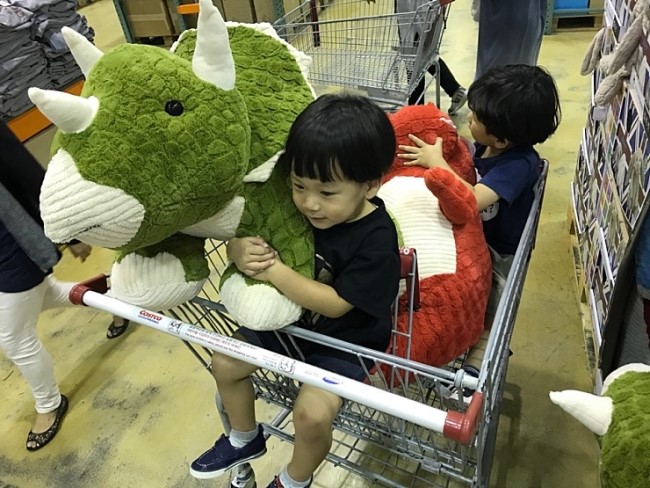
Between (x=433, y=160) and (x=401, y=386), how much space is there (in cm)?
49

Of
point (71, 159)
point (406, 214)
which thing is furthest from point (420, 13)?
point (71, 159)

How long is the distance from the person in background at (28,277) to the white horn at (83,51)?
75 cm

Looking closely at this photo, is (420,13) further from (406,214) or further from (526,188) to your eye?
(406,214)

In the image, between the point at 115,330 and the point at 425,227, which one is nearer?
the point at 425,227

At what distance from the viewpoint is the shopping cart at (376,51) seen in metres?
2.32

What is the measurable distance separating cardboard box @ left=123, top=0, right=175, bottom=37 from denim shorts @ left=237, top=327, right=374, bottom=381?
3775 mm

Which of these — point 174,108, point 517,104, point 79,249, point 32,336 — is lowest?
point 32,336

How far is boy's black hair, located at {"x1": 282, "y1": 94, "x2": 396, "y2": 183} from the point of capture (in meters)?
0.92

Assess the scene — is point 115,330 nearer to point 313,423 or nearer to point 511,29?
point 313,423

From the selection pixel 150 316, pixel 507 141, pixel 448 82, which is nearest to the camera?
pixel 150 316

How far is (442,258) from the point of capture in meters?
1.19

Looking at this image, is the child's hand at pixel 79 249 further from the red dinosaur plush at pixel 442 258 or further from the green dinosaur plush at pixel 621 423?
the green dinosaur plush at pixel 621 423

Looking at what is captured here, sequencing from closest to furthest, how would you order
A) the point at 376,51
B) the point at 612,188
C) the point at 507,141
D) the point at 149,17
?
1. the point at 507,141
2. the point at 612,188
3. the point at 376,51
4. the point at 149,17

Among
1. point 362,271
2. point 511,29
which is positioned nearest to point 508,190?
point 362,271
